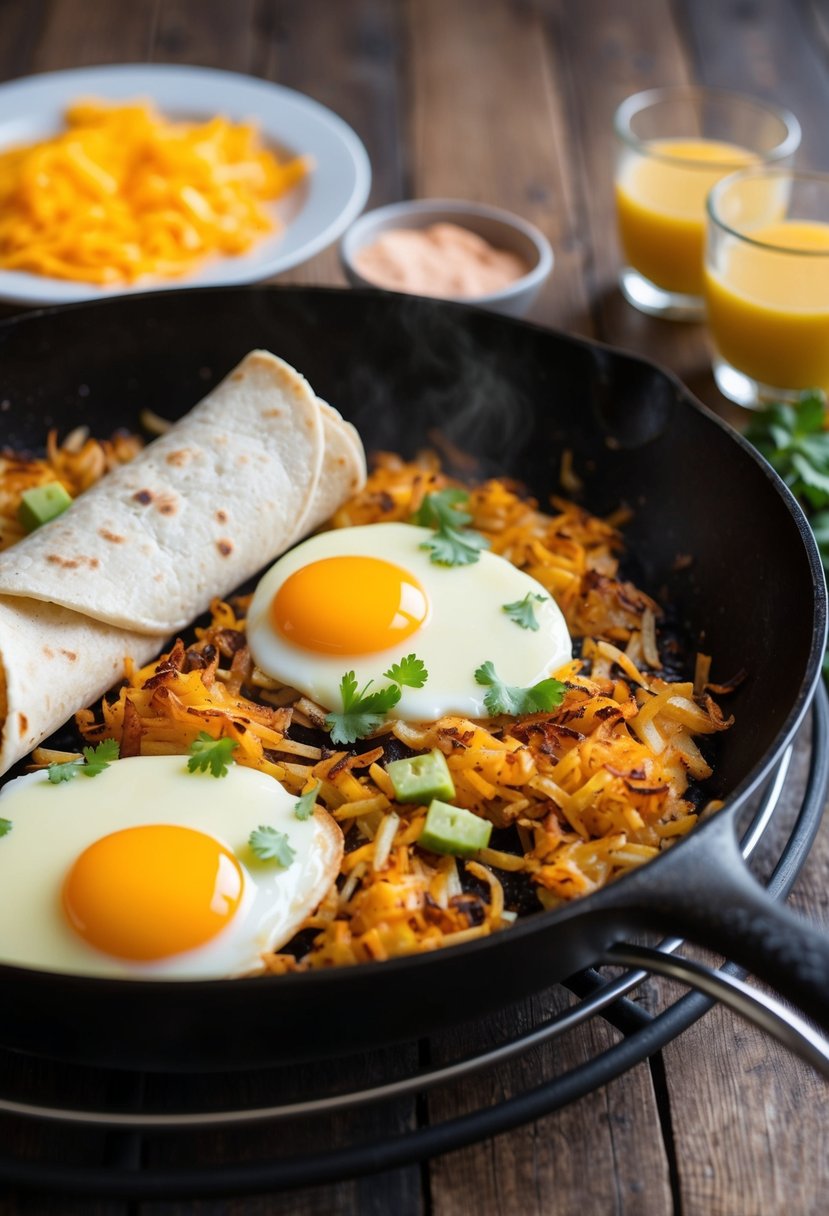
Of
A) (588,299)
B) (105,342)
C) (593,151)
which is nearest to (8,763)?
(105,342)

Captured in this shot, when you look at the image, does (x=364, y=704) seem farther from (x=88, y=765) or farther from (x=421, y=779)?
(x=88, y=765)

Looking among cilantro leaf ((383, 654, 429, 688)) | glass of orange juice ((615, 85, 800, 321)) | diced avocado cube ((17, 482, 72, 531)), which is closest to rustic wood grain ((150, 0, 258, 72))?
glass of orange juice ((615, 85, 800, 321))

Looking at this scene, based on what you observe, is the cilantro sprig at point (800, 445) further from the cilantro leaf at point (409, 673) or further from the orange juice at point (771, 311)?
the cilantro leaf at point (409, 673)

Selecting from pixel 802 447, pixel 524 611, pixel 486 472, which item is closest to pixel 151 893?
pixel 524 611

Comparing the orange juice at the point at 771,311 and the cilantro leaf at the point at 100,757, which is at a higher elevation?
the orange juice at the point at 771,311

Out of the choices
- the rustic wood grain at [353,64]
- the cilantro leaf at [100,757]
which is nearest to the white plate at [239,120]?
the rustic wood grain at [353,64]

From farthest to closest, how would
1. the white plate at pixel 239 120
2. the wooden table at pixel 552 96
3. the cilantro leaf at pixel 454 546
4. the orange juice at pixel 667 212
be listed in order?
the orange juice at pixel 667 212 → the white plate at pixel 239 120 → the cilantro leaf at pixel 454 546 → the wooden table at pixel 552 96

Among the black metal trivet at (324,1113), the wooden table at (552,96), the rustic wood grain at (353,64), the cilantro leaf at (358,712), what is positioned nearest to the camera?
the black metal trivet at (324,1113)

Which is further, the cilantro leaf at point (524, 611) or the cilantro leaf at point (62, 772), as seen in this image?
the cilantro leaf at point (524, 611)
